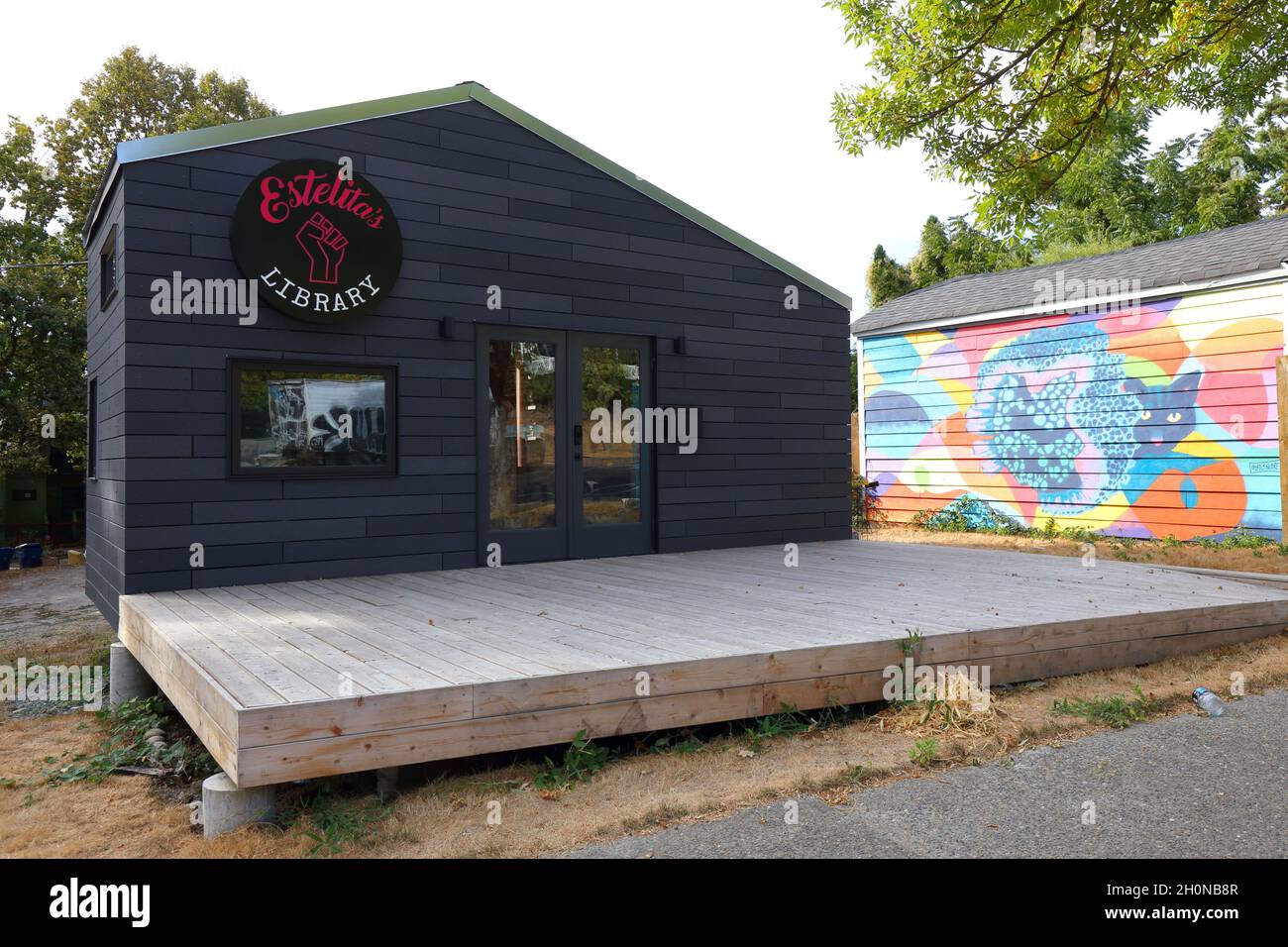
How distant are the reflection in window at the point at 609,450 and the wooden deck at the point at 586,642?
0.86 meters

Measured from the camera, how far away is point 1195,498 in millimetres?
9227

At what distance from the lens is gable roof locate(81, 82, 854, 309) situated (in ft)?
17.8

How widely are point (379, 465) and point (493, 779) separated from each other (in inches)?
139

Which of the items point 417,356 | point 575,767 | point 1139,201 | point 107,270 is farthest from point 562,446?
point 1139,201

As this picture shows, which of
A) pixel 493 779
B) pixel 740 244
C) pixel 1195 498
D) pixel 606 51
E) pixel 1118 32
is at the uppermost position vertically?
pixel 606 51

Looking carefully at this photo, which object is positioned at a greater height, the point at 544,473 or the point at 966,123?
the point at 966,123

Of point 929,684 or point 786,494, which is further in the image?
point 786,494

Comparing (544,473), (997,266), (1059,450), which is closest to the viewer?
(544,473)

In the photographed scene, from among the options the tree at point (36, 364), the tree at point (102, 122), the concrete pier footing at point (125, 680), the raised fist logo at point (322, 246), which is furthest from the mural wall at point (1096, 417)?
the tree at point (102, 122)

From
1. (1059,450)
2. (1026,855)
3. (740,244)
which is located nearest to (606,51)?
(740,244)

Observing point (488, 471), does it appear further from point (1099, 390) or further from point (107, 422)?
point (1099, 390)

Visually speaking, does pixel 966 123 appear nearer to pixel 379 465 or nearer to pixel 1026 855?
pixel 379 465

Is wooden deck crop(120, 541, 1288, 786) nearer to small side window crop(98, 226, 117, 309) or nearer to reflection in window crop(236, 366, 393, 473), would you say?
reflection in window crop(236, 366, 393, 473)

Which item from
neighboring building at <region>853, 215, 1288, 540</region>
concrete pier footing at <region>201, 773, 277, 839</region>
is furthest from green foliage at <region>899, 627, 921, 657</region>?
→ neighboring building at <region>853, 215, 1288, 540</region>
